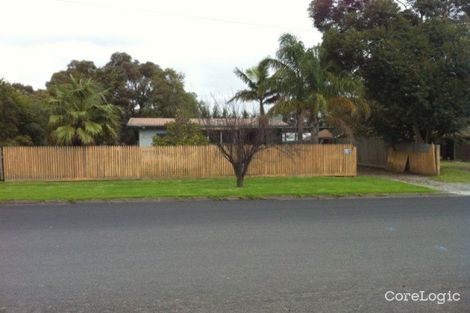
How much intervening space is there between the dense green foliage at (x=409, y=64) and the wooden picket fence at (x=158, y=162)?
3.67m

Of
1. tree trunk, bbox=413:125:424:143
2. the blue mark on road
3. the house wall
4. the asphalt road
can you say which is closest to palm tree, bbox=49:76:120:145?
the house wall

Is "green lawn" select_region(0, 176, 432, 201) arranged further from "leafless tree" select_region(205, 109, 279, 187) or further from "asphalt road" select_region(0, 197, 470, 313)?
"asphalt road" select_region(0, 197, 470, 313)

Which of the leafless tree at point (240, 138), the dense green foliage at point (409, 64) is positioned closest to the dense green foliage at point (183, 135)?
the leafless tree at point (240, 138)

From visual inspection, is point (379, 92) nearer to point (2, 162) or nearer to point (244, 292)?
point (2, 162)

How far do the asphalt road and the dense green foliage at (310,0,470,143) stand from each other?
40.8 ft

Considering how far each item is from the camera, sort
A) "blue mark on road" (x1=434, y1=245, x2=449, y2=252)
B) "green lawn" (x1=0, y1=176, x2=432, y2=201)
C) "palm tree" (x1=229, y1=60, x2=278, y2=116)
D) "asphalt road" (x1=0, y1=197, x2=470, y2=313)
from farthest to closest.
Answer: "palm tree" (x1=229, y1=60, x2=278, y2=116) → "green lawn" (x1=0, y1=176, x2=432, y2=201) → "blue mark on road" (x1=434, y1=245, x2=449, y2=252) → "asphalt road" (x1=0, y1=197, x2=470, y2=313)

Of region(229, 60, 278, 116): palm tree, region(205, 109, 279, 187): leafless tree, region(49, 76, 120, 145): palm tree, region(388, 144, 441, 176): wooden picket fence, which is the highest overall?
region(229, 60, 278, 116): palm tree

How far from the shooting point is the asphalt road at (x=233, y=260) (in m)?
5.22

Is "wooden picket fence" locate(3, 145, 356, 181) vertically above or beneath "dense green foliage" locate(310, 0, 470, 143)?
beneath

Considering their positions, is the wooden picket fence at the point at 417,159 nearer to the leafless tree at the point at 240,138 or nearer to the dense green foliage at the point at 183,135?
the leafless tree at the point at 240,138

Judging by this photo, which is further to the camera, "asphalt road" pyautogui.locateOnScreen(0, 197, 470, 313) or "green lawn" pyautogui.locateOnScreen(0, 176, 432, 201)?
"green lawn" pyautogui.locateOnScreen(0, 176, 432, 201)

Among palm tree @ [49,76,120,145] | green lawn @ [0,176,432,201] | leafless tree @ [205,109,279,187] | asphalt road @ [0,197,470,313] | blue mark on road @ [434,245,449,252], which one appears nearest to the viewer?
asphalt road @ [0,197,470,313]

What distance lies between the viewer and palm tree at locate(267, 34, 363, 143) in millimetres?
24484

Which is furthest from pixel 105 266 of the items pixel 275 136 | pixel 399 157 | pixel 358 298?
pixel 399 157
